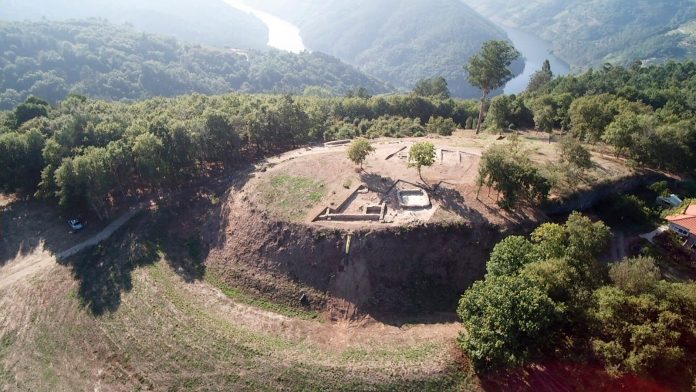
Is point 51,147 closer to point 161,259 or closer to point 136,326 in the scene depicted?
point 161,259

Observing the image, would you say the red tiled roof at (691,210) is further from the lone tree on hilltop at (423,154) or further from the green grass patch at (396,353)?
the green grass patch at (396,353)

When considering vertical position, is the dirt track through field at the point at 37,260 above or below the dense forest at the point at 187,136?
below

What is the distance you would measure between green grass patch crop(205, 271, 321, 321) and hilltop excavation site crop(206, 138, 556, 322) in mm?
727

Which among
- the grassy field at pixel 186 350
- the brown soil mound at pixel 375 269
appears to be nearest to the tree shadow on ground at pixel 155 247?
the grassy field at pixel 186 350

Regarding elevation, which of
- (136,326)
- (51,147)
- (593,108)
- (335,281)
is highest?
(593,108)

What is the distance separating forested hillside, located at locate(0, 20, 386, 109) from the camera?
13738cm

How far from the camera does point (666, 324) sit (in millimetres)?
25078

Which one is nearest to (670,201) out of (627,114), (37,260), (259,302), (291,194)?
(627,114)

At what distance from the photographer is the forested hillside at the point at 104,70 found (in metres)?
137

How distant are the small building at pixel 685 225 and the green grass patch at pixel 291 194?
37.1 metres

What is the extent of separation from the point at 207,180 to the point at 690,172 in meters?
66.4

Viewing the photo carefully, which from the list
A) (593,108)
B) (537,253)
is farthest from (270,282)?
(593,108)

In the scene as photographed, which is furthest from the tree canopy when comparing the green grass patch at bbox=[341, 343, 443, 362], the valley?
the green grass patch at bbox=[341, 343, 443, 362]

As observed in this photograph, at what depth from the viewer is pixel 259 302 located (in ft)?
130
